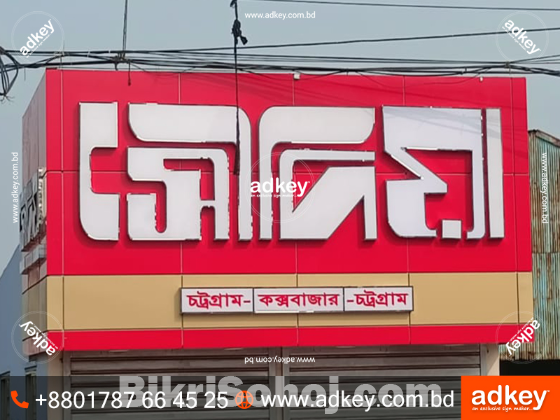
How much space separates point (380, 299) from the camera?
63.7ft

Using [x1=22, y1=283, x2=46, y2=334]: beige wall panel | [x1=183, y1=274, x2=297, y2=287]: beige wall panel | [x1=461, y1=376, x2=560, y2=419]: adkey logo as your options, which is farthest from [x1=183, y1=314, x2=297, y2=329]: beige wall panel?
[x1=461, y1=376, x2=560, y2=419]: adkey logo

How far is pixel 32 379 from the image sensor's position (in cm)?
2264

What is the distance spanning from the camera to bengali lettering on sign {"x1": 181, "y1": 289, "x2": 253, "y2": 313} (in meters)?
18.9

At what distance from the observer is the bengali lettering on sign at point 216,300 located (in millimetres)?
18906

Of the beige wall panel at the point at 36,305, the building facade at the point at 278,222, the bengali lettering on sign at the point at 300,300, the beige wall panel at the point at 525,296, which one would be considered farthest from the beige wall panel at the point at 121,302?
the beige wall panel at the point at 525,296

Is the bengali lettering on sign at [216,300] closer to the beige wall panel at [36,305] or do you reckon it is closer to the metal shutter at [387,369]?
the metal shutter at [387,369]

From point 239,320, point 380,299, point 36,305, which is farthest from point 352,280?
point 36,305

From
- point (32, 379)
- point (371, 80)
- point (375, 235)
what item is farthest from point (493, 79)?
point (32, 379)

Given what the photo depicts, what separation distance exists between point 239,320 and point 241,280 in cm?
65

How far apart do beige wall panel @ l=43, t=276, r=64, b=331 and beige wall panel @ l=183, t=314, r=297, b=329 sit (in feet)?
6.48

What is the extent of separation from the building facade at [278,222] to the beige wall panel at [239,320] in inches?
0.9

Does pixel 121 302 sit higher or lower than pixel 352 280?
lower

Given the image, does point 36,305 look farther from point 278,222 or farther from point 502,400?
point 502,400

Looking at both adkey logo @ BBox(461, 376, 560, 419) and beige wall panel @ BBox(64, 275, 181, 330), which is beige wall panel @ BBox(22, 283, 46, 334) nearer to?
beige wall panel @ BBox(64, 275, 181, 330)
